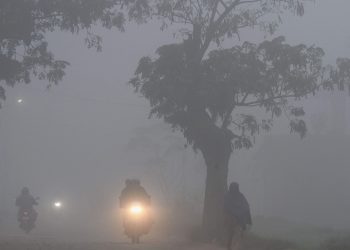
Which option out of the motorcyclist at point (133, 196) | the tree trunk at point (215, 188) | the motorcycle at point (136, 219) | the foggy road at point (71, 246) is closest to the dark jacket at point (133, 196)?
the motorcyclist at point (133, 196)

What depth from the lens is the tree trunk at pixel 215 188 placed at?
61.3ft

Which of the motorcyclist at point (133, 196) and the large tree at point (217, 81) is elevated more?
the large tree at point (217, 81)

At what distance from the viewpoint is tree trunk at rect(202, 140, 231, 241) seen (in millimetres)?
18672

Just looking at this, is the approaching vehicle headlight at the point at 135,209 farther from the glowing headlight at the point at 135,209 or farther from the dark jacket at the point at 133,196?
the dark jacket at the point at 133,196

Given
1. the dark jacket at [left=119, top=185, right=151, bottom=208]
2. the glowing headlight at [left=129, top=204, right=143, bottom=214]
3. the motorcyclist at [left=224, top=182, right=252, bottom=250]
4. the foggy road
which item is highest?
the dark jacket at [left=119, top=185, right=151, bottom=208]

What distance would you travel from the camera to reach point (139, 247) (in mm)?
15234

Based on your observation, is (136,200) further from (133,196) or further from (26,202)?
(26,202)

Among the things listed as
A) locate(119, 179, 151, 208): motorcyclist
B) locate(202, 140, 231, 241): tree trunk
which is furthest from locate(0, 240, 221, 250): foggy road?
locate(202, 140, 231, 241): tree trunk

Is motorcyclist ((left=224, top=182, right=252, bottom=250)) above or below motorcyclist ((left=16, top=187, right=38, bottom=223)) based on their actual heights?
below

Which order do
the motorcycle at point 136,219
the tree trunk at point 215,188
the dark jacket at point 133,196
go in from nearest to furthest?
the motorcycle at point 136,219 → the dark jacket at point 133,196 → the tree trunk at point 215,188

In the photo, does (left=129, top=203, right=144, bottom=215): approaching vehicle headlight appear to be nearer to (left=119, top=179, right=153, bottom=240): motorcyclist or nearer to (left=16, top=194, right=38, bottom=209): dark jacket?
(left=119, top=179, right=153, bottom=240): motorcyclist

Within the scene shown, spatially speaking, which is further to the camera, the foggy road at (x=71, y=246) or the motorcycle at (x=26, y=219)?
the motorcycle at (x=26, y=219)

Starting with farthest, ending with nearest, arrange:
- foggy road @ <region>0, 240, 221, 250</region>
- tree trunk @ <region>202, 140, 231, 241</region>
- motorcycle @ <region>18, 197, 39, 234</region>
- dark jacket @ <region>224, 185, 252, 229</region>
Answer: motorcycle @ <region>18, 197, 39, 234</region>, tree trunk @ <region>202, 140, 231, 241</region>, foggy road @ <region>0, 240, 221, 250</region>, dark jacket @ <region>224, 185, 252, 229</region>

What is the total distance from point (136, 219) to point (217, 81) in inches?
172
